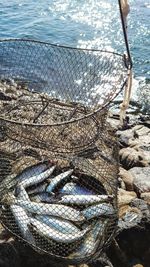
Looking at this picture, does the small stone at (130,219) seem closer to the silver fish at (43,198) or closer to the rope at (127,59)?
the silver fish at (43,198)

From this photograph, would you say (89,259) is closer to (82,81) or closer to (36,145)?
(36,145)

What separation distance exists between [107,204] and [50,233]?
89 centimetres

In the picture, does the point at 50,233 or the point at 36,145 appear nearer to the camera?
the point at 50,233

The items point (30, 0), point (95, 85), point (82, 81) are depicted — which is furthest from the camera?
point (30, 0)

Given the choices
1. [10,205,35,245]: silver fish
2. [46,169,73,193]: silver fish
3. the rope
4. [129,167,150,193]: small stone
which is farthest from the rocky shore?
the rope

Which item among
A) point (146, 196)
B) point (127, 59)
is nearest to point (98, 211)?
point (146, 196)

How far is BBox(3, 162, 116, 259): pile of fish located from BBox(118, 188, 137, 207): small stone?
69 centimetres

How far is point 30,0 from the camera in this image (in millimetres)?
21562

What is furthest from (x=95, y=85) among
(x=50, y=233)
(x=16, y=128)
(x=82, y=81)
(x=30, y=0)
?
(x=30, y=0)

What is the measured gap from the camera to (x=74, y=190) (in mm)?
5672

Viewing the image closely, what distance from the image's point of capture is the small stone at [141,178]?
6796 millimetres

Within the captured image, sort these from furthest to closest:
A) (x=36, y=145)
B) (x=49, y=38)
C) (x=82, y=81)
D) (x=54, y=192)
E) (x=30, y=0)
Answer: (x=30, y=0) → (x=49, y=38) → (x=82, y=81) → (x=36, y=145) → (x=54, y=192)

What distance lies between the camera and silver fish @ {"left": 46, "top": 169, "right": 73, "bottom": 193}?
5.64 meters

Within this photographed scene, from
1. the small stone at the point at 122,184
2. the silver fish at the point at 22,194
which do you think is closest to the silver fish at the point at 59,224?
the silver fish at the point at 22,194
